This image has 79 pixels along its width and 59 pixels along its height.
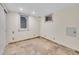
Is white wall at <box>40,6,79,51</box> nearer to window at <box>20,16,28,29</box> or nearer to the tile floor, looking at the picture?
the tile floor

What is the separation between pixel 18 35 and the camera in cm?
189

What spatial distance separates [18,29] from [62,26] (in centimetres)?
115

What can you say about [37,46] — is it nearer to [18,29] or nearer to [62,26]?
[18,29]

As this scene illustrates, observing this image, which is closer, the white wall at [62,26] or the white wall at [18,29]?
the white wall at [18,29]

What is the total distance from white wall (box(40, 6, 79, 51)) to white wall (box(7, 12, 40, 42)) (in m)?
0.14

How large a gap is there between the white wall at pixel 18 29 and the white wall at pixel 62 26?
14 cm

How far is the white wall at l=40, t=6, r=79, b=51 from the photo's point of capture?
6.20ft

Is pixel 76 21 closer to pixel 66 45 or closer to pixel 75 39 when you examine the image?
pixel 75 39

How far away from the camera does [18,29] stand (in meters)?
1.88

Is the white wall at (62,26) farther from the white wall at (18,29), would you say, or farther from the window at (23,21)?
the window at (23,21)

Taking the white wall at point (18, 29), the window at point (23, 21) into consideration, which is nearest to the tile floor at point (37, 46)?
the white wall at point (18, 29)

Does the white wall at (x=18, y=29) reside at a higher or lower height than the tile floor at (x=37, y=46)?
higher

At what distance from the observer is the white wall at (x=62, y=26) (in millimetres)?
1890

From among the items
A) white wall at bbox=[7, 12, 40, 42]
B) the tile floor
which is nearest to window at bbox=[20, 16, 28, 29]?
white wall at bbox=[7, 12, 40, 42]
